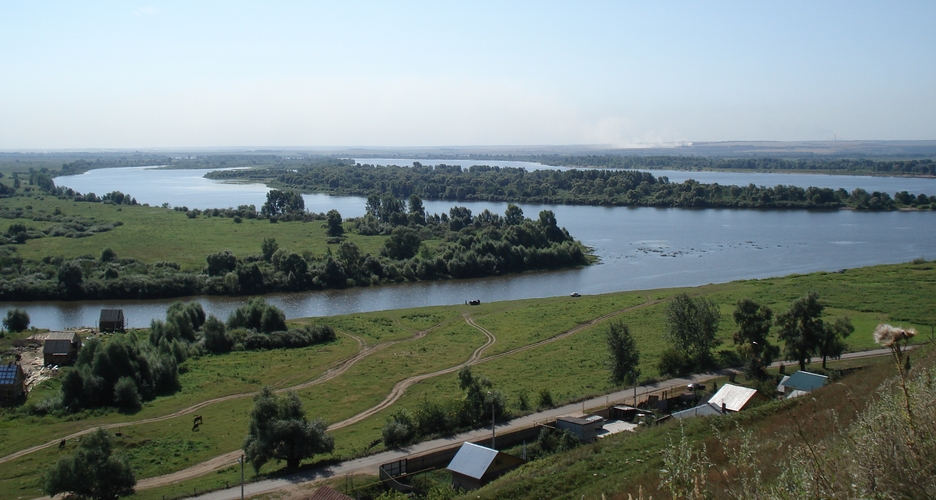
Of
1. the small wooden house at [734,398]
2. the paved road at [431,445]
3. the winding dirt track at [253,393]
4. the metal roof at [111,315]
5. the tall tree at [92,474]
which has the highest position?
the small wooden house at [734,398]

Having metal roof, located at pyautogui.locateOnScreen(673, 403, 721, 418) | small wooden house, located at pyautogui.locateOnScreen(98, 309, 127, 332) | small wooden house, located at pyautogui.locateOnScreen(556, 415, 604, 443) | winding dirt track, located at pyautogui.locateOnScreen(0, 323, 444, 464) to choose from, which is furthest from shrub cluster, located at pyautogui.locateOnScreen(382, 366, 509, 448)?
small wooden house, located at pyautogui.locateOnScreen(98, 309, 127, 332)

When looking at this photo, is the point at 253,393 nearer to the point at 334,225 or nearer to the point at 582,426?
the point at 582,426

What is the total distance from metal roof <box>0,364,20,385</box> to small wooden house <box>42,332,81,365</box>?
10.9ft

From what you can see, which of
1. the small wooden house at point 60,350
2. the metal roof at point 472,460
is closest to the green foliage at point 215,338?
the small wooden house at point 60,350

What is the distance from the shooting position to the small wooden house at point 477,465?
11617 mm

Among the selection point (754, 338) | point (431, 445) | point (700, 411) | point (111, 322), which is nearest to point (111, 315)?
point (111, 322)

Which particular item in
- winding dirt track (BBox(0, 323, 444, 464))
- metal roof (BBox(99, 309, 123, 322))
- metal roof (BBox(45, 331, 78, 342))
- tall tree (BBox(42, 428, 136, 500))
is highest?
tall tree (BBox(42, 428, 136, 500))

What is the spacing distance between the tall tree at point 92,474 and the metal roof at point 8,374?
Answer: 25.1 ft

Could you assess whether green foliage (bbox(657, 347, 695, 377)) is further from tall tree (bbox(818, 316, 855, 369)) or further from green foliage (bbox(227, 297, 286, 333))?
green foliage (bbox(227, 297, 286, 333))

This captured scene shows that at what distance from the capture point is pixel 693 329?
787 inches

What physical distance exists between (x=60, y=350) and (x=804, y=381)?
22098 millimetres

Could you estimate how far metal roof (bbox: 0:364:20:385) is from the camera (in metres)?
18.3

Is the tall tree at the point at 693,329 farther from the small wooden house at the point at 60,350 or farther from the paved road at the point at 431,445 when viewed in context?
the small wooden house at the point at 60,350

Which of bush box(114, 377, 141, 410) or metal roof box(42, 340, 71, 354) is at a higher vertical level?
metal roof box(42, 340, 71, 354)
